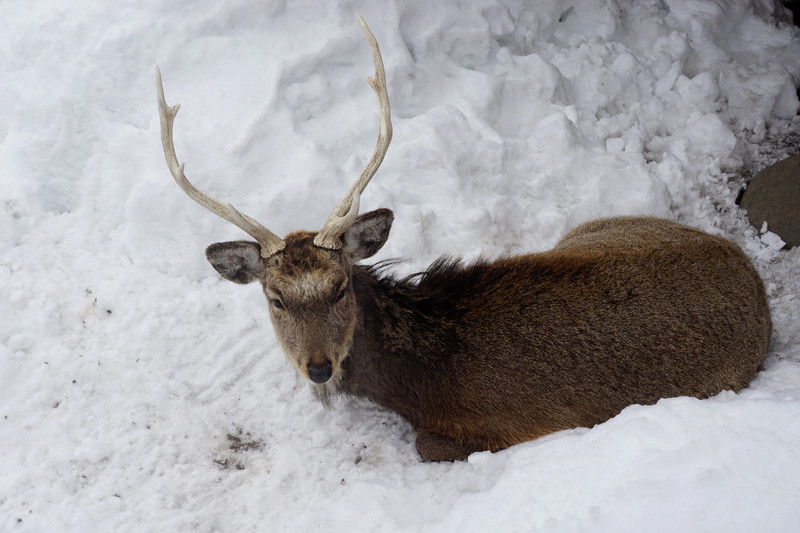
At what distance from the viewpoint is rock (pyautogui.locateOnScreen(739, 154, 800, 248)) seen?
641cm

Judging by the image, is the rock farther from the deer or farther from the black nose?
the black nose

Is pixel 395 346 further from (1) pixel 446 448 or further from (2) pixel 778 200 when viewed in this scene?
(2) pixel 778 200

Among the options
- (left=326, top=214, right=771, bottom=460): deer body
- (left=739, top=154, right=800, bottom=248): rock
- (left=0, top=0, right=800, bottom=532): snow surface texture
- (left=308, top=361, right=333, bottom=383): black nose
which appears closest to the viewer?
(left=0, top=0, right=800, bottom=532): snow surface texture

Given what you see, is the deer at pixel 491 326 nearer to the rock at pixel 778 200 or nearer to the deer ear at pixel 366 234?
the deer ear at pixel 366 234

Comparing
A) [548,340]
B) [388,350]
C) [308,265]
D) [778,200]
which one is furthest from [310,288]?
[778,200]

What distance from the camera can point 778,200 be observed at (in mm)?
6543

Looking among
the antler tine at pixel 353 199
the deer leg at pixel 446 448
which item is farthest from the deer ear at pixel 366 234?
the deer leg at pixel 446 448

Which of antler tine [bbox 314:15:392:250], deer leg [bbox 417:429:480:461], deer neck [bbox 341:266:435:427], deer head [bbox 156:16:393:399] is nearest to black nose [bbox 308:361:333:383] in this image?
deer head [bbox 156:16:393:399]

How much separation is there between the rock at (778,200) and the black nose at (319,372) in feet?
17.0

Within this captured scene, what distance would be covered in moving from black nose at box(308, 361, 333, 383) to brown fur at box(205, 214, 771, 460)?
0.06 m

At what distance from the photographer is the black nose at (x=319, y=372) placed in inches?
157

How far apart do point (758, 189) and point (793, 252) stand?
2.70 feet

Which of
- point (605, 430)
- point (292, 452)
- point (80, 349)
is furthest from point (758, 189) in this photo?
point (80, 349)

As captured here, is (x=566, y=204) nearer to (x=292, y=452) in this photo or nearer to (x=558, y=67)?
(x=558, y=67)
